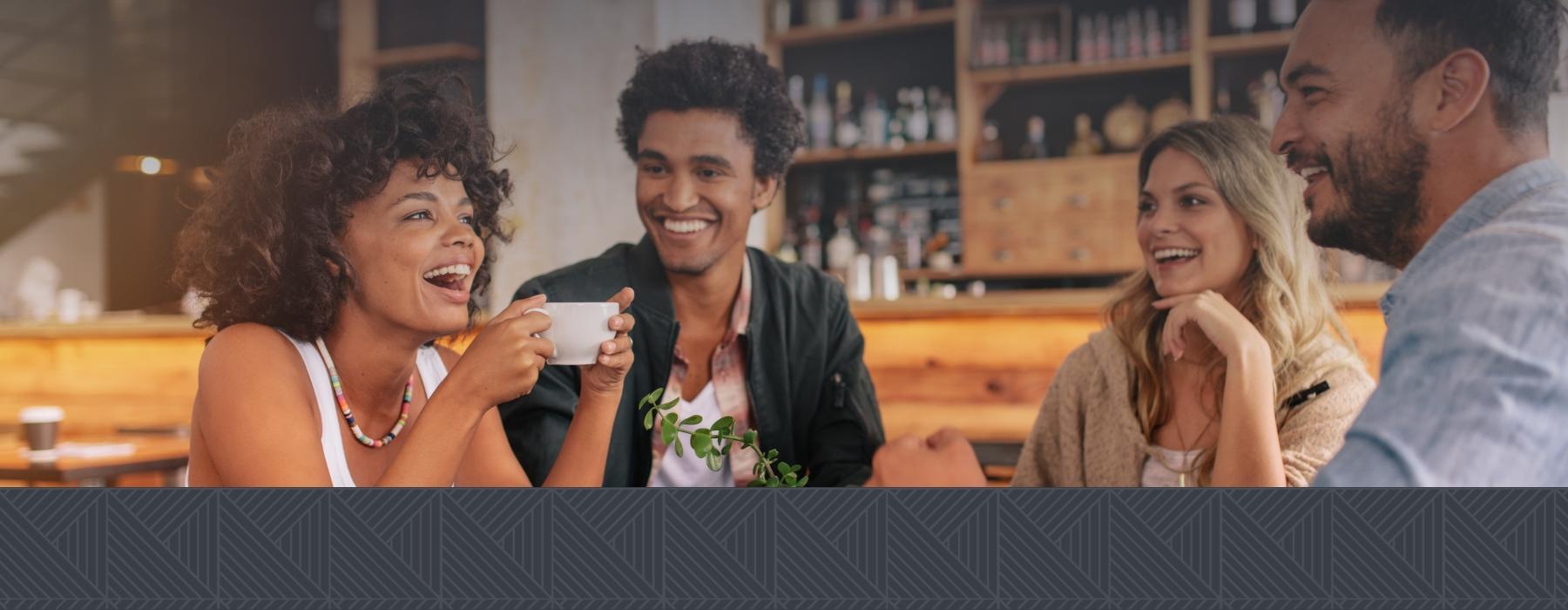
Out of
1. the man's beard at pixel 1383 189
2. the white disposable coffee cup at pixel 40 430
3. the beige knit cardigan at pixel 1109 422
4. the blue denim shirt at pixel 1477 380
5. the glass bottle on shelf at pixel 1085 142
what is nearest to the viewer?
the blue denim shirt at pixel 1477 380

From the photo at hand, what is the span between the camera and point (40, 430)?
2119 mm

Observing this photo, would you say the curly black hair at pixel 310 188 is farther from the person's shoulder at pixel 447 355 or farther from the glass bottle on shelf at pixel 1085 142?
the glass bottle on shelf at pixel 1085 142

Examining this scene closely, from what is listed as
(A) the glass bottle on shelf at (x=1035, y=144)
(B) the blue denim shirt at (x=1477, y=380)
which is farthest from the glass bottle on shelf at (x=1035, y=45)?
(B) the blue denim shirt at (x=1477, y=380)

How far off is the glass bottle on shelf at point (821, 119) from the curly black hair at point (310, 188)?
3.81m

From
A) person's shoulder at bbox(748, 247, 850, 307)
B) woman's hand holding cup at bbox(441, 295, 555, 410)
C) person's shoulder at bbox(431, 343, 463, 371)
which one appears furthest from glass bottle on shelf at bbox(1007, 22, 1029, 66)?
woman's hand holding cup at bbox(441, 295, 555, 410)

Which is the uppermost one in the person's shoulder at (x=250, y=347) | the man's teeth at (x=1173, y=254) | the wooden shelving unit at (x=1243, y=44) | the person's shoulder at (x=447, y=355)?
the wooden shelving unit at (x=1243, y=44)

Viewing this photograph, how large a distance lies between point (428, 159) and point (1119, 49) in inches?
154

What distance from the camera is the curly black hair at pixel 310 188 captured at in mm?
760

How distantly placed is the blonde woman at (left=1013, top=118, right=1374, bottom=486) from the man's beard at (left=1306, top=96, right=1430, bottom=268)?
11.8 inches

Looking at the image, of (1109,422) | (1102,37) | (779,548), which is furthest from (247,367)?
(1102,37)

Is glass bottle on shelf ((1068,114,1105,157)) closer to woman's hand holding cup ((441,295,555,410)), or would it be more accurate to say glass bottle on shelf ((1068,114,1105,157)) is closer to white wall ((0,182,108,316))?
woman's hand holding cup ((441,295,555,410))

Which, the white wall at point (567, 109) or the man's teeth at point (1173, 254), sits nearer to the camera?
the man's teeth at point (1173, 254)

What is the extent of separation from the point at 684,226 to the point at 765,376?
21 centimetres

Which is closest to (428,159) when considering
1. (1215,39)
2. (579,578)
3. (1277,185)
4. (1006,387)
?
(579,578)
